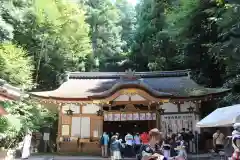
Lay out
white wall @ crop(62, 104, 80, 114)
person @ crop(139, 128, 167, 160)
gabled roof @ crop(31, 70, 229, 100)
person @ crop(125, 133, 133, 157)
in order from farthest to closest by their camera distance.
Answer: white wall @ crop(62, 104, 80, 114), gabled roof @ crop(31, 70, 229, 100), person @ crop(125, 133, 133, 157), person @ crop(139, 128, 167, 160)

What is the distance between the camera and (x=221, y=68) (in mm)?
19891

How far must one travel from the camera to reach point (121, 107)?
1792 cm

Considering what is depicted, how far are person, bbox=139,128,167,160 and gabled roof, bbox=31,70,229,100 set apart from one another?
1159 cm

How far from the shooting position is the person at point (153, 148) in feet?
13.8

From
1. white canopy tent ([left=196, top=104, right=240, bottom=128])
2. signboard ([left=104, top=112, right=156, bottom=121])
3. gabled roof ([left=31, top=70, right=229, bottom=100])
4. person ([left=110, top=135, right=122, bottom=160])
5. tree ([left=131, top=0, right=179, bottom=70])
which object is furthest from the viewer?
tree ([left=131, top=0, right=179, bottom=70])

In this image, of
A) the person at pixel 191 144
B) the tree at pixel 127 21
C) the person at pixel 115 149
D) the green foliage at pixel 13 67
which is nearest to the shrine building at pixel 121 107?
the person at pixel 191 144

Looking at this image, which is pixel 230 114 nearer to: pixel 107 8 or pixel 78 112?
pixel 78 112

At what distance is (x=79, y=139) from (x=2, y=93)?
9.96m

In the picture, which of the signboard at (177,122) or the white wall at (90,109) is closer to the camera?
the signboard at (177,122)

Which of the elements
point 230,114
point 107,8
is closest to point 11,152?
point 230,114

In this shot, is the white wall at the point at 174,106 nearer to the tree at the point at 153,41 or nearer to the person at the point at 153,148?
the tree at the point at 153,41

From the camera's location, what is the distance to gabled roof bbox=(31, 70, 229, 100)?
16141 millimetres

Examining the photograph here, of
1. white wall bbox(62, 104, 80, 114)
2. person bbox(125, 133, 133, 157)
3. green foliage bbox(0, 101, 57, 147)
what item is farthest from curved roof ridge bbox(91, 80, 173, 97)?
green foliage bbox(0, 101, 57, 147)

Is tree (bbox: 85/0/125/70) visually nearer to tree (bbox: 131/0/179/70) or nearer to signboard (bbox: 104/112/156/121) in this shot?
tree (bbox: 131/0/179/70)
